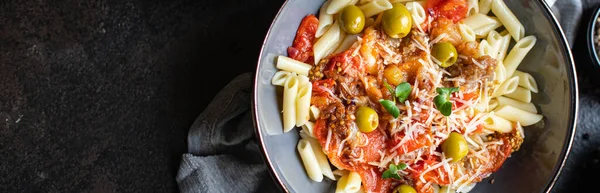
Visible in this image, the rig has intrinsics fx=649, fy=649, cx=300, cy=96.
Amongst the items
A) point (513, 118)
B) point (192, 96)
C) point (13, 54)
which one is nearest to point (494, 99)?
point (513, 118)

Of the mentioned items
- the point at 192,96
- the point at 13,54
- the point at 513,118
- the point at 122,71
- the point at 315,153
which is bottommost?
the point at 513,118

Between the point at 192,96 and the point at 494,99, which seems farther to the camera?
the point at 192,96

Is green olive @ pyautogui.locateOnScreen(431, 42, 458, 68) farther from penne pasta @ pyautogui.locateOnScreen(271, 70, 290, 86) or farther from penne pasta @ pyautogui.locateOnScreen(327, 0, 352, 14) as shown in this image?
penne pasta @ pyautogui.locateOnScreen(271, 70, 290, 86)

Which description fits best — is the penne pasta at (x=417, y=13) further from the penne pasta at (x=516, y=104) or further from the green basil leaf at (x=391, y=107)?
the penne pasta at (x=516, y=104)

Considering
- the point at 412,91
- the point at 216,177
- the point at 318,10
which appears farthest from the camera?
the point at 216,177

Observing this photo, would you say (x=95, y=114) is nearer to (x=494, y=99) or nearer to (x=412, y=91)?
(x=412, y=91)

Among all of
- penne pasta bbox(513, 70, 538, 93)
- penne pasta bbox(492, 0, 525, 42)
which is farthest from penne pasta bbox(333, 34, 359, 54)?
penne pasta bbox(513, 70, 538, 93)

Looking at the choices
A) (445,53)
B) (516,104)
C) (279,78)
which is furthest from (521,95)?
(279,78)
